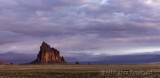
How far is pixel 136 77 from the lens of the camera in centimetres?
8244

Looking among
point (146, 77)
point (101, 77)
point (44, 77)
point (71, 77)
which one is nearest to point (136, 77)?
point (146, 77)

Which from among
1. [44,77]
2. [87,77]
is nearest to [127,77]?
[87,77]

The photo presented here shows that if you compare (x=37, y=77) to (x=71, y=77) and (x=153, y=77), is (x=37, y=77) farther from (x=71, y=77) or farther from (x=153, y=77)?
(x=153, y=77)

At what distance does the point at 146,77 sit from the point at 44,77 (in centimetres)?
2185

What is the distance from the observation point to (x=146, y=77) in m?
82.2

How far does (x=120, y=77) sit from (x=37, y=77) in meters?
18.1

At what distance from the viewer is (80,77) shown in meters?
84.9

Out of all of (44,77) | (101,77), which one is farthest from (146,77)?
(44,77)

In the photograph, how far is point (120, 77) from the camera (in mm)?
81438

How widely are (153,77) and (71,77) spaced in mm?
17678

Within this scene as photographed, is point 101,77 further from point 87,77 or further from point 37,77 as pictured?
point 37,77

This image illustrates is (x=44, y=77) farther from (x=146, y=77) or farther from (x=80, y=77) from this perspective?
(x=146, y=77)

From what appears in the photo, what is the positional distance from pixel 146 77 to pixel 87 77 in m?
12.6

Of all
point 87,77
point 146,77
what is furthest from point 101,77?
point 146,77
